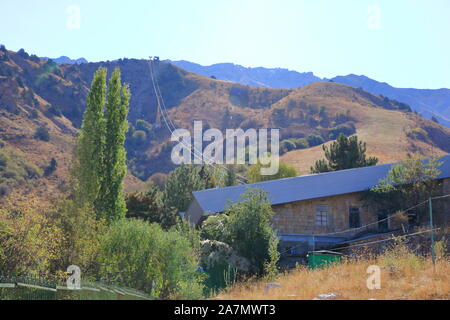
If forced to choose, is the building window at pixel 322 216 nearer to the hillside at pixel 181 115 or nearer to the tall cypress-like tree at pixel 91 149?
the tall cypress-like tree at pixel 91 149

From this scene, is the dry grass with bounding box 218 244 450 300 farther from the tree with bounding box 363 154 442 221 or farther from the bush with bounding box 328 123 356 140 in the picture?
the bush with bounding box 328 123 356 140

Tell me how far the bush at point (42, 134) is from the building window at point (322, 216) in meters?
54.5

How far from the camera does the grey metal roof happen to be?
28016mm

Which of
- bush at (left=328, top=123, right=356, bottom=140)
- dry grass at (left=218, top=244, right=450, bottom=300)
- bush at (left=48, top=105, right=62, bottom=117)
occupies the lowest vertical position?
dry grass at (left=218, top=244, right=450, bottom=300)

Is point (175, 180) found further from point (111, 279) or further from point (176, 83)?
point (176, 83)

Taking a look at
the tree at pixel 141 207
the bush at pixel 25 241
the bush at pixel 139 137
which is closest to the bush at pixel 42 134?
the bush at pixel 139 137

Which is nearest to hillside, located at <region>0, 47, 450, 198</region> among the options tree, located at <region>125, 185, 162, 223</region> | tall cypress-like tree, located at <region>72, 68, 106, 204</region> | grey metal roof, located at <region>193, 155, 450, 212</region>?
tree, located at <region>125, 185, 162, 223</region>

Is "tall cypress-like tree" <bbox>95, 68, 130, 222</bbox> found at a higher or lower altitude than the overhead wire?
lower

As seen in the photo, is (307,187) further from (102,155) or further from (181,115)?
(181,115)

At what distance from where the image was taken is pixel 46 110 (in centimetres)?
8825

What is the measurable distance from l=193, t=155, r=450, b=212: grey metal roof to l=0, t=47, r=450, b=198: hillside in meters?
33.9

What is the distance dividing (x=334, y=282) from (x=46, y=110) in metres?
83.4

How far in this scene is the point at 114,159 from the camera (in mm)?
21766
